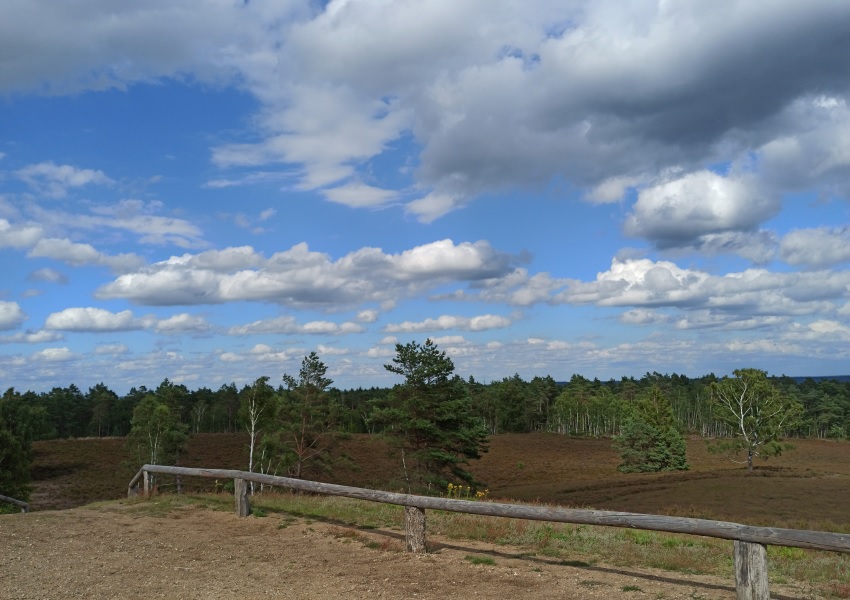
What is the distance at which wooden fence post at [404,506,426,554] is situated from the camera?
8977 mm

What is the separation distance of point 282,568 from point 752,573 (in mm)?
5658

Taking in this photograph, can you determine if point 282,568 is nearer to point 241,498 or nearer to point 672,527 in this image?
point 241,498

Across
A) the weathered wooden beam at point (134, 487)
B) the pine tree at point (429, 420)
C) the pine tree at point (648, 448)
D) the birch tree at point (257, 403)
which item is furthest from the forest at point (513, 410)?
the weathered wooden beam at point (134, 487)

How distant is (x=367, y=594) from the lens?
702cm

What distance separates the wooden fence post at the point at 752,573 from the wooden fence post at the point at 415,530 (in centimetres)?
425

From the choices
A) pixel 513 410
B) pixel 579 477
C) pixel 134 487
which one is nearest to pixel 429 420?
pixel 134 487

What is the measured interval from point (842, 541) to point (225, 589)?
258 inches

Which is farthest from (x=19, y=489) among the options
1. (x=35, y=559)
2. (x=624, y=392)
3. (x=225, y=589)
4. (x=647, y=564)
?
(x=624, y=392)

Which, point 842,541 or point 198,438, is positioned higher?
point 842,541

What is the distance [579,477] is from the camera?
59062 mm

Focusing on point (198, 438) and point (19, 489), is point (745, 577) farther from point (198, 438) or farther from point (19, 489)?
point (198, 438)

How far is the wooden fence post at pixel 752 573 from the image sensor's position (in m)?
6.13

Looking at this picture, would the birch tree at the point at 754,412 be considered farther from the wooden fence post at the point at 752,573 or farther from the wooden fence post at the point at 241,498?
the wooden fence post at the point at 752,573

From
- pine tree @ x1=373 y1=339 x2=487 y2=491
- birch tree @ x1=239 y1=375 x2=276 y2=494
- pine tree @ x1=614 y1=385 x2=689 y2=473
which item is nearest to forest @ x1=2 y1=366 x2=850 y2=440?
pine tree @ x1=614 y1=385 x2=689 y2=473
